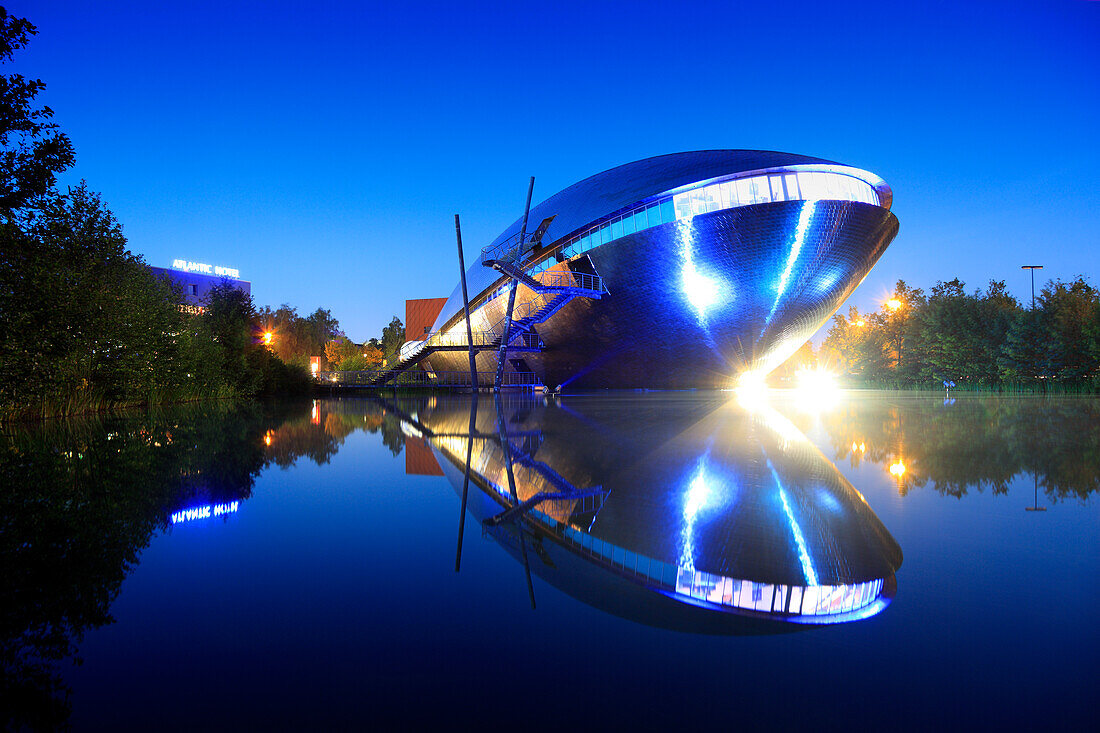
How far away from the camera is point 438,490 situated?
587 cm

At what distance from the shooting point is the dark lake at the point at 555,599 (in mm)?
1968

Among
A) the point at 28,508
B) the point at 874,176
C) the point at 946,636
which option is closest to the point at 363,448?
the point at 28,508

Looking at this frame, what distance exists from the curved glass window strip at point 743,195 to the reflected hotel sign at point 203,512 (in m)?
21.6

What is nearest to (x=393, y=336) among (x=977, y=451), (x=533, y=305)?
(x=533, y=305)

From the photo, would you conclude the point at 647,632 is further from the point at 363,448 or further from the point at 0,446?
the point at 0,446

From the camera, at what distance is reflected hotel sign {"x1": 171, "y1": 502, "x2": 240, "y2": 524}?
181 inches

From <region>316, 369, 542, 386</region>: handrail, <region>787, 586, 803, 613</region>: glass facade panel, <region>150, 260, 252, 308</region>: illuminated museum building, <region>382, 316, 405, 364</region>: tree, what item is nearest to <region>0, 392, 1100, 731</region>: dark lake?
<region>787, 586, 803, 613</region>: glass facade panel

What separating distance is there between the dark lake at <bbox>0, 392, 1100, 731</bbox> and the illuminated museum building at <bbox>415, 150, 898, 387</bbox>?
1875cm

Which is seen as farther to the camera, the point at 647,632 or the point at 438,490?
the point at 438,490

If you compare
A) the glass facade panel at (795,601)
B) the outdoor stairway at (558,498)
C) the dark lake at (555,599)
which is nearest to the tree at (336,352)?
the dark lake at (555,599)

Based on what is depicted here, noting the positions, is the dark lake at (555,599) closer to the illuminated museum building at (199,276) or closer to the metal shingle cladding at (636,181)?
the metal shingle cladding at (636,181)

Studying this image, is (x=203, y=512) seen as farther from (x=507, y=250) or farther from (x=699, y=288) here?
(x=507, y=250)

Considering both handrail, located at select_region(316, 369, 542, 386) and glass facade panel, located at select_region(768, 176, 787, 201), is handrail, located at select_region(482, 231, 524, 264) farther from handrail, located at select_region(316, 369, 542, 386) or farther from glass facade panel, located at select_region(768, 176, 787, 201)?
glass facade panel, located at select_region(768, 176, 787, 201)

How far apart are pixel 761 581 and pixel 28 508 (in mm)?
5388
